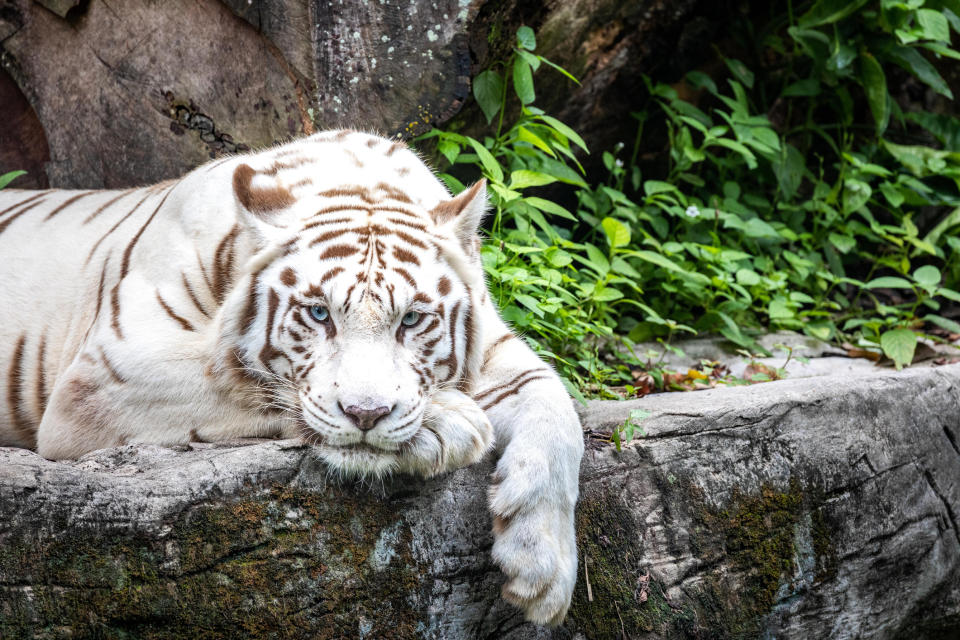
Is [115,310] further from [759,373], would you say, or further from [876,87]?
[876,87]

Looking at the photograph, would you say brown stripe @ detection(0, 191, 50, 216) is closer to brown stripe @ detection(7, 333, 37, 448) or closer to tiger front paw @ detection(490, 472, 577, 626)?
brown stripe @ detection(7, 333, 37, 448)

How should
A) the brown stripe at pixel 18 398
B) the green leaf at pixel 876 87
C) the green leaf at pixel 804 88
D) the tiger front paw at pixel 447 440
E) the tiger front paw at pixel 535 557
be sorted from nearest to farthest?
1. the tiger front paw at pixel 535 557
2. the tiger front paw at pixel 447 440
3. the brown stripe at pixel 18 398
4. the green leaf at pixel 876 87
5. the green leaf at pixel 804 88

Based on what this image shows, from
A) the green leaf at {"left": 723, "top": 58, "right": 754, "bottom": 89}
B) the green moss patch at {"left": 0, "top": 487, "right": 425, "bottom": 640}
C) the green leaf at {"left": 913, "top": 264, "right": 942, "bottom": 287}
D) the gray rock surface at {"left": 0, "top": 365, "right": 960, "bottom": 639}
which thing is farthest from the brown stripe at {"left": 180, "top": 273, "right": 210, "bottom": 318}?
the green leaf at {"left": 723, "top": 58, "right": 754, "bottom": 89}

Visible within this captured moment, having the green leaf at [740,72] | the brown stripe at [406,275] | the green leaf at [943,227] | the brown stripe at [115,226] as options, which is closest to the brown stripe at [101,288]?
the brown stripe at [115,226]

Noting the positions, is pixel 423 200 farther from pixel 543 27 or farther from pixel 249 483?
pixel 543 27

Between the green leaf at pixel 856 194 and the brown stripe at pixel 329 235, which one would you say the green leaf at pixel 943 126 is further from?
the brown stripe at pixel 329 235

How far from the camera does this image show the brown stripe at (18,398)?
2660 millimetres

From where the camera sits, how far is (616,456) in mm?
2322

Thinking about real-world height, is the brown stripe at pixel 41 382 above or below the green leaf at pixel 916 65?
below

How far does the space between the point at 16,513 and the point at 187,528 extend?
1.06ft

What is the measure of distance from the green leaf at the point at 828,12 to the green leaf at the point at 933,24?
0.99 feet

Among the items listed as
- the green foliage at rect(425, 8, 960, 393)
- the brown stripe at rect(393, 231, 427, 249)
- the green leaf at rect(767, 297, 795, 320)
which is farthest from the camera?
the green leaf at rect(767, 297, 795, 320)

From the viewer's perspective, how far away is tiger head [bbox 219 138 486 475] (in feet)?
6.40

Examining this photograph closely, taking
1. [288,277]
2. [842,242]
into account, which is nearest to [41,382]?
[288,277]
